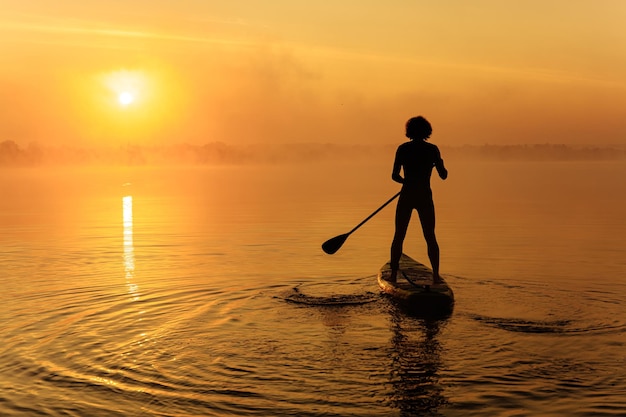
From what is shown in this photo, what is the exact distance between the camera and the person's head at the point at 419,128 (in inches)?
481

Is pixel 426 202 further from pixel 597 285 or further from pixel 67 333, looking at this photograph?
pixel 67 333

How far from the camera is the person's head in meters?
12.2

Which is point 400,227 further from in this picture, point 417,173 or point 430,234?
point 417,173

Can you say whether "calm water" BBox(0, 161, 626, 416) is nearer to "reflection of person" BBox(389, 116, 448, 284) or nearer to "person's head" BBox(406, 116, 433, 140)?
"reflection of person" BBox(389, 116, 448, 284)

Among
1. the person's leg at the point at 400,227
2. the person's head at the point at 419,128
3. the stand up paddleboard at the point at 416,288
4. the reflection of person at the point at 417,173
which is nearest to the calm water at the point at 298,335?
the stand up paddleboard at the point at 416,288

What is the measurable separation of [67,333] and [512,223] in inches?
840

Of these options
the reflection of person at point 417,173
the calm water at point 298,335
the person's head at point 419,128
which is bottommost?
the calm water at point 298,335

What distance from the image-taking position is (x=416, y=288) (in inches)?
445

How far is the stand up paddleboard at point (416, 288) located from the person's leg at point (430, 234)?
0.27 meters

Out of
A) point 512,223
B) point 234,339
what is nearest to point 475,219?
point 512,223

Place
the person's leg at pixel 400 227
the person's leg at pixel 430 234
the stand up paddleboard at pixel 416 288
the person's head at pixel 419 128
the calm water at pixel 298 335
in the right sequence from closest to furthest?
1. the calm water at pixel 298 335
2. the stand up paddleboard at pixel 416 288
3. the person's leg at pixel 430 234
4. the person's leg at pixel 400 227
5. the person's head at pixel 419 128

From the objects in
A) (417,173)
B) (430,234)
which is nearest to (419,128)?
(417,173)

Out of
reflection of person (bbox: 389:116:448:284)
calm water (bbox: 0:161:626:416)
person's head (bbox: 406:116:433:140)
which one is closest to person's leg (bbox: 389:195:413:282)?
reflection of person (bbox: 389:116:448:284)

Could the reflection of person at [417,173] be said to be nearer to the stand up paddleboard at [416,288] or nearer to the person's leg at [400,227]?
the person's leg at [400,227]
